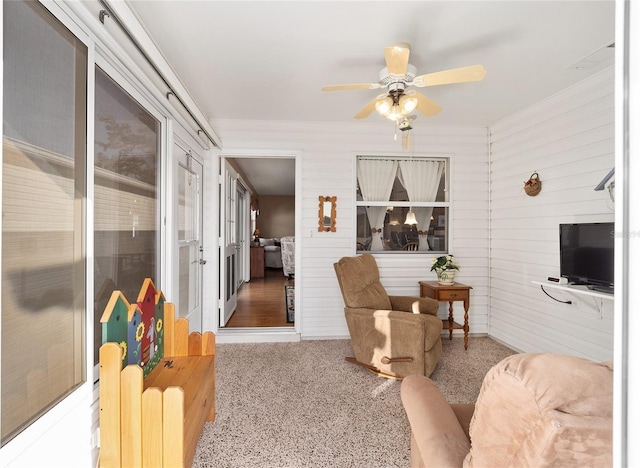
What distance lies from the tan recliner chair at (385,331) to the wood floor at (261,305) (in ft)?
4.73

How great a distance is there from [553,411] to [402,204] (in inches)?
142

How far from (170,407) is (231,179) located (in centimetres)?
356

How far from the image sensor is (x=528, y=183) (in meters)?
3.39

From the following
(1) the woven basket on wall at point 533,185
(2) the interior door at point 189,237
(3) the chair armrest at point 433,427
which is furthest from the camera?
(1) the woven basket on wall at point 533,185

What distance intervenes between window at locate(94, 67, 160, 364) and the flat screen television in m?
3.40

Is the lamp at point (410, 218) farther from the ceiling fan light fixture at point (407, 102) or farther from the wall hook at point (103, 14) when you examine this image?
the wall hook at point (103, 14)

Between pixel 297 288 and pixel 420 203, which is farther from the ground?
pixel 420 203

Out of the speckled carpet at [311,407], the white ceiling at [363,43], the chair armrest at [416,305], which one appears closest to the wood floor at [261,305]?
the speckled carpet at [311,407]

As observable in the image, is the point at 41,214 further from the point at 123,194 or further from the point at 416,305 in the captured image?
the point at 416,305

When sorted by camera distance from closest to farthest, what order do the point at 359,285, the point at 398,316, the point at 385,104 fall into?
1. the point at 385,104
2. the point at 398,316
3. the point at 359,285

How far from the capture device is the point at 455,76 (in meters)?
2.03

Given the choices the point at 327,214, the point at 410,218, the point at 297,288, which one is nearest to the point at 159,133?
the point at 327,214

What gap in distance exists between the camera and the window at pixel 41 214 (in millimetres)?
1148

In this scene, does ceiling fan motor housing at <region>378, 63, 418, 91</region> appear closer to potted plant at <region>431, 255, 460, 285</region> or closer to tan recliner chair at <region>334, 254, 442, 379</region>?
tan recliner chair at <region>334, 254, 442, 379</region>
